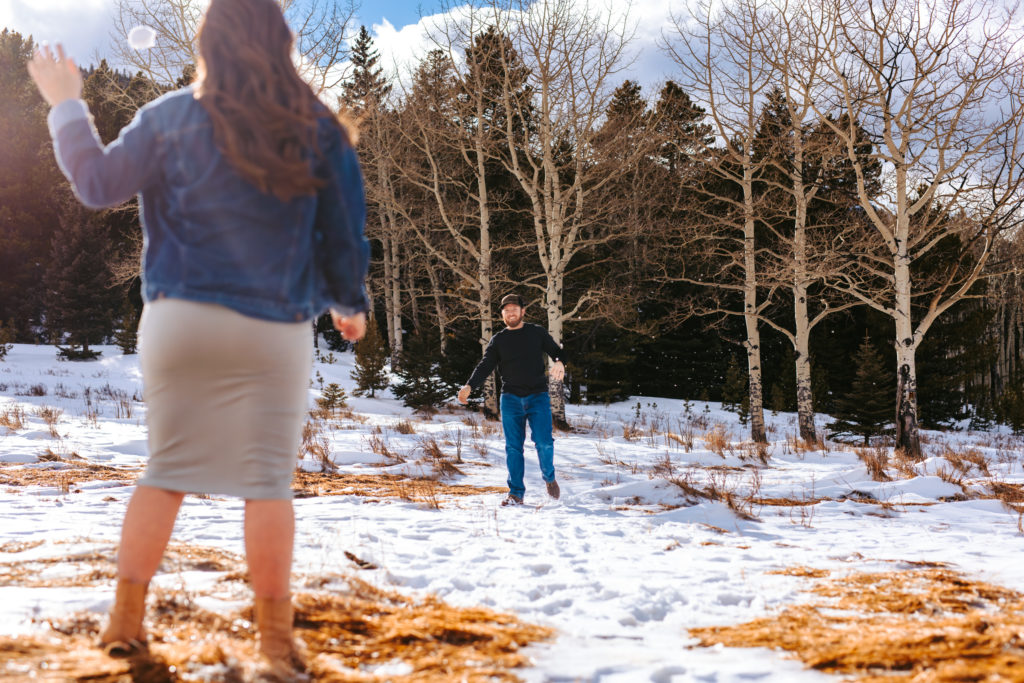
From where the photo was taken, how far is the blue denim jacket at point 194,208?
1795 millimetres

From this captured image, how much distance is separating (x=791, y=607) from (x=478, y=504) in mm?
3273

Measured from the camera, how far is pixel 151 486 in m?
1.86

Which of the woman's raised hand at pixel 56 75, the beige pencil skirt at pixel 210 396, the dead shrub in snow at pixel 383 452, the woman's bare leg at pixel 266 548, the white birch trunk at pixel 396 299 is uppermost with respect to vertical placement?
the white birch trunk at pixel 396 299

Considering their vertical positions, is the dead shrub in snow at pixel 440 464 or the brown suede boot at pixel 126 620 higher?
the brown suede boot at pixel 126 620

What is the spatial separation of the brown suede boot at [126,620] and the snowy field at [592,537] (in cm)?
44


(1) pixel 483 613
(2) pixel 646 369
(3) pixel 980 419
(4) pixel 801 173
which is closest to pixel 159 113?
(1) pixel 483 613

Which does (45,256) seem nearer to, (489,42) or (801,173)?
(489,42)

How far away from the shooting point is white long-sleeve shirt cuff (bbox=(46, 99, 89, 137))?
1849mm

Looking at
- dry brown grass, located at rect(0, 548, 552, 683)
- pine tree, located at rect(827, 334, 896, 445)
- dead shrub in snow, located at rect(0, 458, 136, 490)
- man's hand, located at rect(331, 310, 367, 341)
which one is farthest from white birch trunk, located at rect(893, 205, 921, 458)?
man's hand, located at rect(331, 310, 367, 341)

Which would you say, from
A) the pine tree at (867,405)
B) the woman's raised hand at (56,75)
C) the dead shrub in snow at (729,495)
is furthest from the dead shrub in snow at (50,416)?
the pine tree at (867,405)

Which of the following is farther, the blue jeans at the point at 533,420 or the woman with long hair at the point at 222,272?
the blue jeans at the point at 533,420

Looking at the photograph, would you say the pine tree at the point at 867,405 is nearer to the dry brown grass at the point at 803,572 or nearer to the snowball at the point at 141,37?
the dry brown grass at the point at 803,572

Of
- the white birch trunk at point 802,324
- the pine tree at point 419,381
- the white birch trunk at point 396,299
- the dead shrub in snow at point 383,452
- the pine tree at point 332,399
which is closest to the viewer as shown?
the dead shrub in snow at point 383,452

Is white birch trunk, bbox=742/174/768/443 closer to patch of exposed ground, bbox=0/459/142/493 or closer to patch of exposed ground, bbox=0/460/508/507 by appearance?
patch of exposed ground, bbox=0/460/508/507
